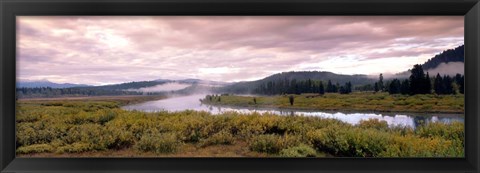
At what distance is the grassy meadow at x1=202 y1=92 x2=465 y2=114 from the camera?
257 cm

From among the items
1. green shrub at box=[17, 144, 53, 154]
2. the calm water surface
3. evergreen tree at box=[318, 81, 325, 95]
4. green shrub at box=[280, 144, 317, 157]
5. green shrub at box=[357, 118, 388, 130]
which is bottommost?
green shrub at box=[280, 144, 317, 157]

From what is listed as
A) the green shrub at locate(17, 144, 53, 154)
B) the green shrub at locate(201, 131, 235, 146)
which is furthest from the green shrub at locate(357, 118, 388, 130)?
the green shrub at locate(17, 144, 53, 154)

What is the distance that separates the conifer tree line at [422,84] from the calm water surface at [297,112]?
0.16 m

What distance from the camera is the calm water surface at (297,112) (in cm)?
259

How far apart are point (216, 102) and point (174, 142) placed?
38 centimetres

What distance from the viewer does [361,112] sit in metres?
2.62

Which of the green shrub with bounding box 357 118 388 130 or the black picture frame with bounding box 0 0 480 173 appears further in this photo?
the green shrub with bounding box 357 118 388 130

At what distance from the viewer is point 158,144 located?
259 cm

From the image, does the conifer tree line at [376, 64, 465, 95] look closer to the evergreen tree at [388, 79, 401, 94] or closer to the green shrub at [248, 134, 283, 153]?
the evergreen tree at [388, 79, 401, 94]

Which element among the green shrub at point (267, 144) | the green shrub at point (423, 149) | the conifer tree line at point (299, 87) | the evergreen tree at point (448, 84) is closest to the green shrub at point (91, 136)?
the green shrub at point (267, 144)

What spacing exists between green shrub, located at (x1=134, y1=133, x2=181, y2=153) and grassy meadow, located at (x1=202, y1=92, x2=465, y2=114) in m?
0.34

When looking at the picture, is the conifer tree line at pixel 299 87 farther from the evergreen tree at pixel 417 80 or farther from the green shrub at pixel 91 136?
the green shrub at pixel 91 136
